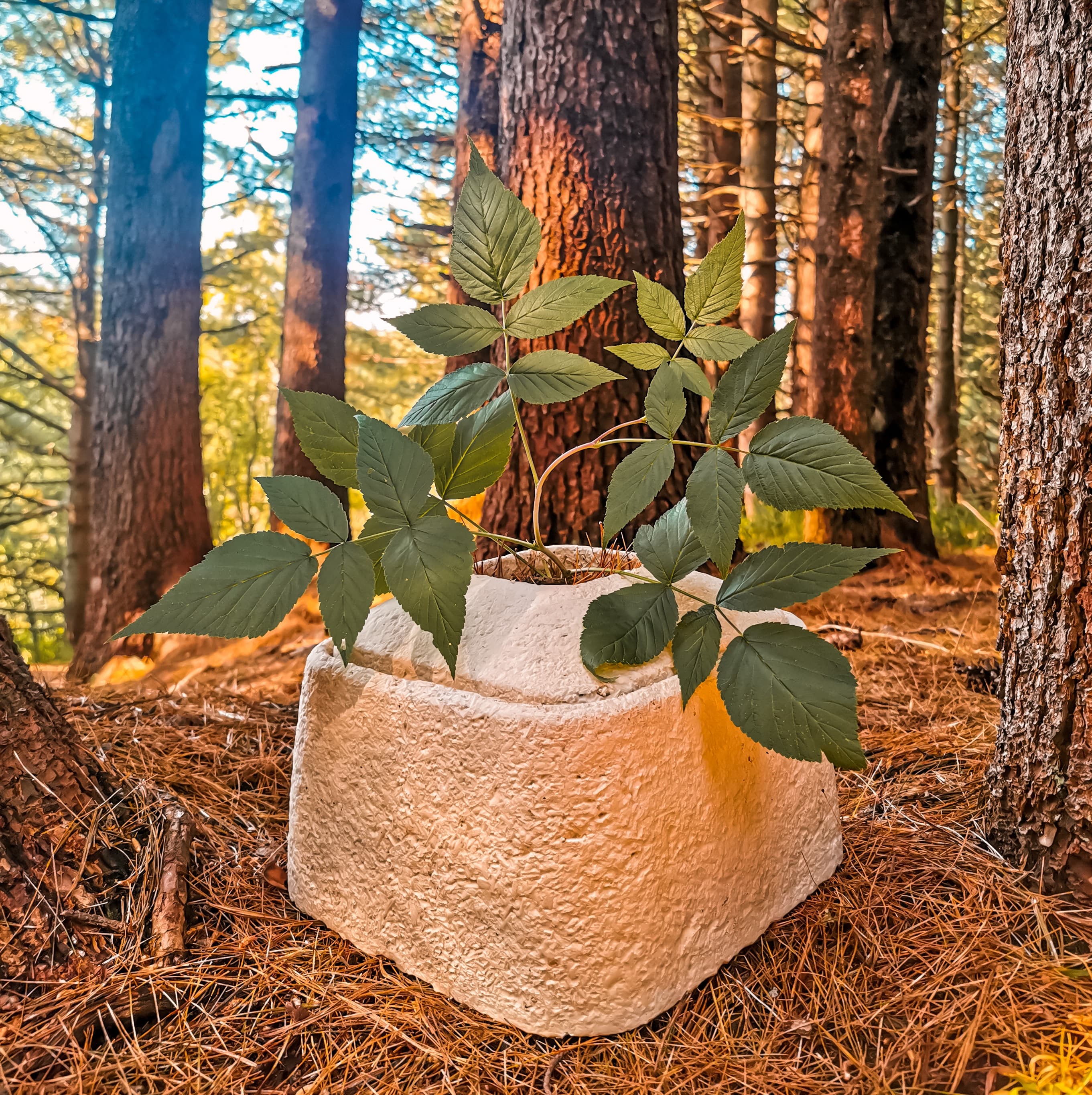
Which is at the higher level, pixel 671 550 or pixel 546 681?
pixel 671 550

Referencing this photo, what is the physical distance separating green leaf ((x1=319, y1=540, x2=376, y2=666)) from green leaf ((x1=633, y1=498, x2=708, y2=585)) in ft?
1.26

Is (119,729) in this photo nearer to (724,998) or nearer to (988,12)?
(724,998)

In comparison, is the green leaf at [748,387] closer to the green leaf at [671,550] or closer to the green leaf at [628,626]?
the green leaf at [671,550]

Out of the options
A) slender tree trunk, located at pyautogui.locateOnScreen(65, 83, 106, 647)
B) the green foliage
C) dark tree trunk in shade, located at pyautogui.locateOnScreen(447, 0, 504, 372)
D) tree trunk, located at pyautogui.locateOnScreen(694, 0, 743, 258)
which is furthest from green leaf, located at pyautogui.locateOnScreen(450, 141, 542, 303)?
slender tree trunk, located at pyautogui.locateOnScreen(65, 83, 106, 647)

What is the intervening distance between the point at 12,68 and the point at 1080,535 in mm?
6963

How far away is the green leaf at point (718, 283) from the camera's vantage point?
107 cm

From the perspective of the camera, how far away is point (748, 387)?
99 cm

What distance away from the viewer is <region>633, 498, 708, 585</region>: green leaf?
3.51 ft

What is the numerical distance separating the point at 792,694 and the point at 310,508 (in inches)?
25.8

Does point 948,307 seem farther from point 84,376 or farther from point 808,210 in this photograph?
point 84,376

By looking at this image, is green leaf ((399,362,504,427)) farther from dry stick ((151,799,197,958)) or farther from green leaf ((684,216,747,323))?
dry stick ((151,799,197,958))

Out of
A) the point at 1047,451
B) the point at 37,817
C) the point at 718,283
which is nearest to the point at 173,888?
the point at 37,817

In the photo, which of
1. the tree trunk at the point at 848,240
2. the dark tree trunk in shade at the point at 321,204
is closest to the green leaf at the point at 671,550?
the tree trunk at the point at 848,240

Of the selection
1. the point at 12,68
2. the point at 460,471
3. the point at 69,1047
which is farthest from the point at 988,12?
the point at 69,1047
